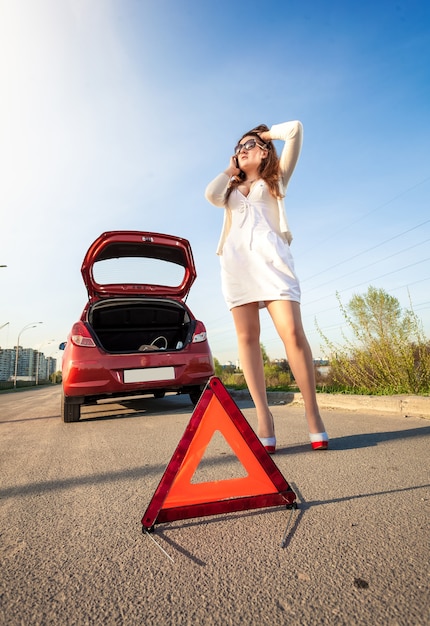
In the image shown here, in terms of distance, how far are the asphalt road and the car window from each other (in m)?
3.13

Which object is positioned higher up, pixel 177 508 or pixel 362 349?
pixel 362 349

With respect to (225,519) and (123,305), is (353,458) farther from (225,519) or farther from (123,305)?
(123,305)

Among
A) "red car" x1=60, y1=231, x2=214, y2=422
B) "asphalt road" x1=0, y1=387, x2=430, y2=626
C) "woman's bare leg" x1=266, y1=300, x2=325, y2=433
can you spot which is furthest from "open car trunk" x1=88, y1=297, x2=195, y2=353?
"asphalt road" x1=0, y1=387, x2=430, y2=626

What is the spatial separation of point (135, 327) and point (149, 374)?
5.57 ft

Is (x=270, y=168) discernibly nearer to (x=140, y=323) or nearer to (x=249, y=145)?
(x=249, y=145)

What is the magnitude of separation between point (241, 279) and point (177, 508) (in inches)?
57.7

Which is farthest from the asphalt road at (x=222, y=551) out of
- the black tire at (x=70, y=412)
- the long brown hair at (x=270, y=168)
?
the black tire at (x=70, y=412)

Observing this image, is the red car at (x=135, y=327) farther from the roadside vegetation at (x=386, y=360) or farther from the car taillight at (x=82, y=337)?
the roadside vegetation at (x=386, y=360)

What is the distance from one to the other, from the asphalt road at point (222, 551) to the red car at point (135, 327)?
1.87m

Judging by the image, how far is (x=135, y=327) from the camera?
18.8 ft

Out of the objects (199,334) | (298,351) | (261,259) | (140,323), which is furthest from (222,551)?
(140,323)

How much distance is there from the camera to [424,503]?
4.66 ft

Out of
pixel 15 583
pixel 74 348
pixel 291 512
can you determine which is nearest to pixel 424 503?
pixel 291 512

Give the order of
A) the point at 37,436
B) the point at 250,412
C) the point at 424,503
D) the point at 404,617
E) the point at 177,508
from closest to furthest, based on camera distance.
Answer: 1. the point at 404,617
2. the point at 177,508
3. the point at 424,503
4. the point at 37,436
5. the point at 250,412
